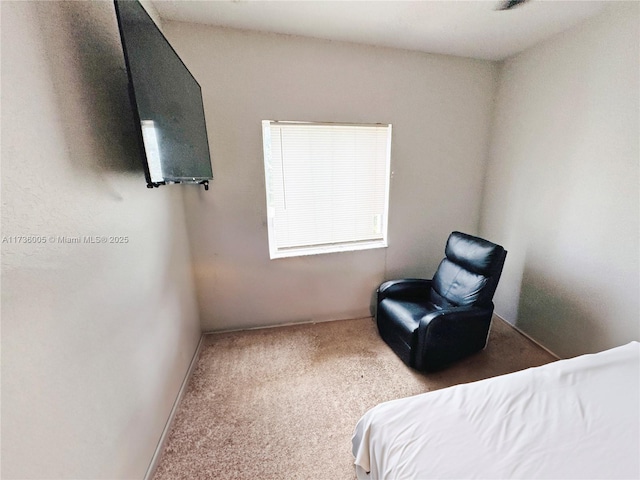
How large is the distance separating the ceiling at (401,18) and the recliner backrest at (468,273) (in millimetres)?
1634

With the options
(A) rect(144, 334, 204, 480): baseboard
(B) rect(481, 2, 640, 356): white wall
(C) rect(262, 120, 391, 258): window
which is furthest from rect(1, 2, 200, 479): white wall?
(B) rect(481, 2, 640, 356): white wall

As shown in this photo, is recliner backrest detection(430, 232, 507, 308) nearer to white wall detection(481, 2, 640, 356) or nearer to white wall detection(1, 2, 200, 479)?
white wall detection(481, 2, 640, 356)

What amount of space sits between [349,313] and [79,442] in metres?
2.21

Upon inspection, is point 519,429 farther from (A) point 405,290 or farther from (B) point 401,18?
(B) point 401,18

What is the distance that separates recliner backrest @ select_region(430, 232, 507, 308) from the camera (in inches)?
78.3

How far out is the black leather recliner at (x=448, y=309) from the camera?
1.88 meters

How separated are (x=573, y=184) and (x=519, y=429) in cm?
196

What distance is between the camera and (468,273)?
7.11 ft

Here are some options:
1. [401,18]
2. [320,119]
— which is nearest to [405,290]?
[320,119]

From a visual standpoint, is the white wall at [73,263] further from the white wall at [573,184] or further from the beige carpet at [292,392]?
the white wall at [573,184]

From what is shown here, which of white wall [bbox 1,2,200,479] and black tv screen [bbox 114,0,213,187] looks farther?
black tv screen [bbox 114,0,213,187]

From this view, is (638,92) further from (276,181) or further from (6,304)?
(6,304)

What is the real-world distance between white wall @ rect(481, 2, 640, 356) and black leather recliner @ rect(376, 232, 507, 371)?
1.92 ft

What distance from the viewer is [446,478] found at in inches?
30.8
